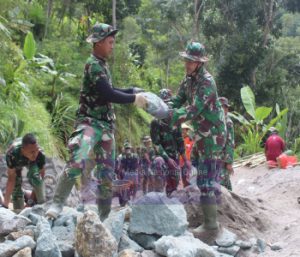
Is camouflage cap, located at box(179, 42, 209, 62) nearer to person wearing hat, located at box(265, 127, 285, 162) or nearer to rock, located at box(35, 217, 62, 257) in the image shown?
rock, located at box(35, 217, 62, 257)

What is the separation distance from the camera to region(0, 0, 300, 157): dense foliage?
10.2 meters

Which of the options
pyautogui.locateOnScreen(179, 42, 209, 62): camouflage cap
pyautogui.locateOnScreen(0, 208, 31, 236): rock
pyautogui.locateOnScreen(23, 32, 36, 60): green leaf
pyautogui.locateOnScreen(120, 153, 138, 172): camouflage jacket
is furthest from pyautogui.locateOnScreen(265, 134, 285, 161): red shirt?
pyautogui.locateOnScreen(0, 208, 31, 236): rock

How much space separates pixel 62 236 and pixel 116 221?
1.47ft

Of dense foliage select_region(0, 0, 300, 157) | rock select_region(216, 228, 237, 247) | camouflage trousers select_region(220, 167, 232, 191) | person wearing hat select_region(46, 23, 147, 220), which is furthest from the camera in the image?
dense foliage select_region(0, 0, 300, 157)

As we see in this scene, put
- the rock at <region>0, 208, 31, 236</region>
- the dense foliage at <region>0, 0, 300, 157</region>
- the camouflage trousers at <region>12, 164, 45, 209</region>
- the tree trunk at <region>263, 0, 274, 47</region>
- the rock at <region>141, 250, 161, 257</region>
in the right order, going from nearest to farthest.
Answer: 1. the rock at <region>0, 208, 31, 236</region>
2. the rock at <region>141, 250, 161, 257</region>
3. the camouflage trousers at <region>12, 164, 45, 209</region>
4. the dense foliage at <region>0, 0, 300, 157</region>
5. the tree trunk at <region>263, 0, 274, 47</region>

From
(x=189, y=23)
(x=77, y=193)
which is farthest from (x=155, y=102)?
(x=189, y=23)

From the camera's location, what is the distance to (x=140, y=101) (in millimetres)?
4203

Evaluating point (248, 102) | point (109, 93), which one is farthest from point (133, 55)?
point (109, 93)

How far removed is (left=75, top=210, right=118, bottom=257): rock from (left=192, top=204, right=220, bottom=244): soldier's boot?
3.97 feet

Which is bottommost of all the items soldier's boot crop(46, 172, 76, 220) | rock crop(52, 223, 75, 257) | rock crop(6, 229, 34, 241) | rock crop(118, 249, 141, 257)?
rock crop(118, 249, 141, 257)

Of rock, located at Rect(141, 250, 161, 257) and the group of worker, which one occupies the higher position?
the group of worker

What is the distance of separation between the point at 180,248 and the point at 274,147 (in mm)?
8431

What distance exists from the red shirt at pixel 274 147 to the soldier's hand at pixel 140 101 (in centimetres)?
823

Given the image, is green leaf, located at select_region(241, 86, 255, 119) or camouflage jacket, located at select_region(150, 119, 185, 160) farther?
green leaf, located at select_region(241, 86, 255, 119)
